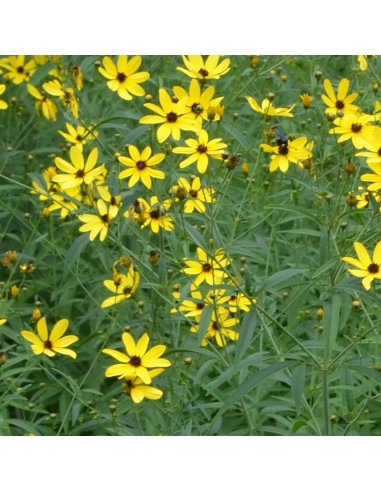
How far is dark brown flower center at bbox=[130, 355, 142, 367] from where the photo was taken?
2.23m

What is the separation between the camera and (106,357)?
11.1ft

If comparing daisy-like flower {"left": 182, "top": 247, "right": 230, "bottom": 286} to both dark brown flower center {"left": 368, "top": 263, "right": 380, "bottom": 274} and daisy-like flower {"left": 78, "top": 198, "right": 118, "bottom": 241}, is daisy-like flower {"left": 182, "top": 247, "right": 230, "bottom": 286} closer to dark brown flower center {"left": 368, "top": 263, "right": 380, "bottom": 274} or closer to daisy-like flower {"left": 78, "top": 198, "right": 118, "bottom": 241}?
daisy-like flower {"left": 78, "top": 198, "right": 118, "bottom": 241}

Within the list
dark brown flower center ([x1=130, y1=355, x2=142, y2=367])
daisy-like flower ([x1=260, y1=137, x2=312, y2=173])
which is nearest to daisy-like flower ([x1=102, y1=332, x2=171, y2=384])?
dark brown flower center ([x1=130, y1=355, x2=142, y2=367])

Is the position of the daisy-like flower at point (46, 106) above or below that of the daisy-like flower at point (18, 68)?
below

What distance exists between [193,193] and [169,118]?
236mm

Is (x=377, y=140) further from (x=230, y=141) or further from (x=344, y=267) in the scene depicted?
(x=230, y=141)

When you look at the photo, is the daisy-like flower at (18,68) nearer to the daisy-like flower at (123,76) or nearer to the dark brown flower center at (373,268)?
the daisy-like flower at (123,76)

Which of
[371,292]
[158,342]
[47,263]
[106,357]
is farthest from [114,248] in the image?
[371,292]

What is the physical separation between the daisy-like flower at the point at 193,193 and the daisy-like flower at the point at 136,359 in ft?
1.26

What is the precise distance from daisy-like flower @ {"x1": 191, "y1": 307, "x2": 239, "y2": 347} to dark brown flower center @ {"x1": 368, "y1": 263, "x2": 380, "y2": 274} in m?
0.51

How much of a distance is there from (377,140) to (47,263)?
1.76 m

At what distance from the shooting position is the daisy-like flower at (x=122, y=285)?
265 cm

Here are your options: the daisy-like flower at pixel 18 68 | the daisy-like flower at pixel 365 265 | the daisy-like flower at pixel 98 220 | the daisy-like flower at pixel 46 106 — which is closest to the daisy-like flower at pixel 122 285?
the daisy-like flower at pixel 98 220

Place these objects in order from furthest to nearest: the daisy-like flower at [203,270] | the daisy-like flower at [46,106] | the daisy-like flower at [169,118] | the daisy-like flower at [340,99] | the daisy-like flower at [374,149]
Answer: the daisy-like flower at [46,106], the daisy-like flower at [340,99], the daisy-like flower at [203,270], the daisy-like flower at [169,118], the daisy-like flower at [374,149]
